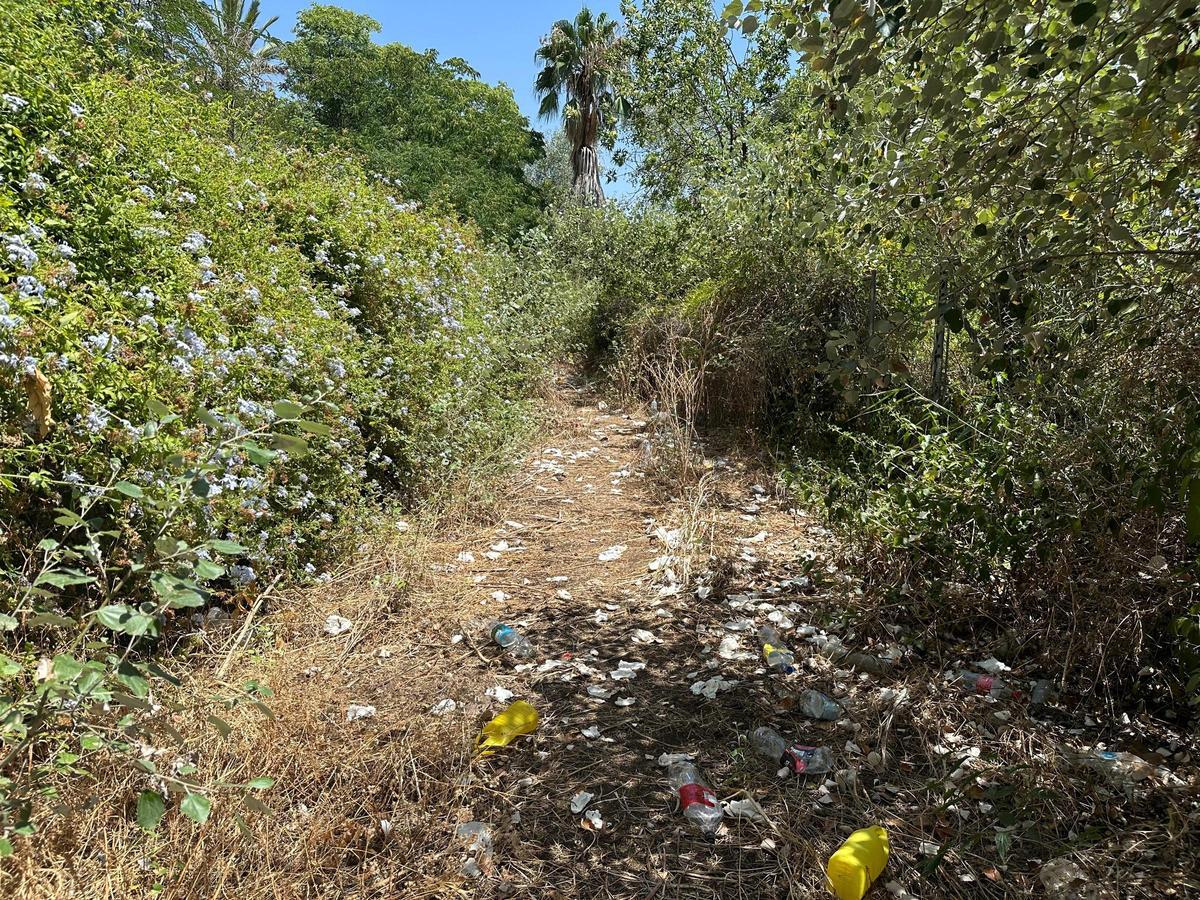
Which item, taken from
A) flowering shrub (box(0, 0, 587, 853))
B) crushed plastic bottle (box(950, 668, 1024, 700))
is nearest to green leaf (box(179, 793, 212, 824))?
flowering shrub (box(0, 0, 587, 853))

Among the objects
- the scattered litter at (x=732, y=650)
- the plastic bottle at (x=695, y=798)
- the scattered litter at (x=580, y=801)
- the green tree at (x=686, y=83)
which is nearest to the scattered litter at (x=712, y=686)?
the scattered litter at (x=732, y=650)

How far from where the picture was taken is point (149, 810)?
1.10 m

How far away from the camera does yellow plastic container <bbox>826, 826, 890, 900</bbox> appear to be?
167 centimetres

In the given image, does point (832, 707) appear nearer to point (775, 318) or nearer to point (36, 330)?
point (36, 330)

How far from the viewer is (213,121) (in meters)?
4.39

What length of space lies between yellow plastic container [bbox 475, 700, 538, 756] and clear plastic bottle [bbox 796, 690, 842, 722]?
3.02 feet

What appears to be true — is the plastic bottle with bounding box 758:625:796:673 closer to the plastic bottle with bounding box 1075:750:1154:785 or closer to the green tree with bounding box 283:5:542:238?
the plastic bottle with bounding box 1075:750:1154:785

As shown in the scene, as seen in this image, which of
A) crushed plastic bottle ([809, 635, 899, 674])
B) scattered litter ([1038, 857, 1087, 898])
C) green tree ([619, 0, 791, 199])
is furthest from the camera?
green tree ([619, 0, 791, 199])

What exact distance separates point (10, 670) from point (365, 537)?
207cm

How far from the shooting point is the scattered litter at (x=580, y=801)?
6.70 feet

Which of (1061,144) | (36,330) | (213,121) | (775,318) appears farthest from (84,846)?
(775,318)

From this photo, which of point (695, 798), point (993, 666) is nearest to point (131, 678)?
point (695, 798)

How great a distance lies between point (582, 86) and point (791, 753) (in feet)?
61.2

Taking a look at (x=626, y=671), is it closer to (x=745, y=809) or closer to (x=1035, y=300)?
(x=745, y=809)
